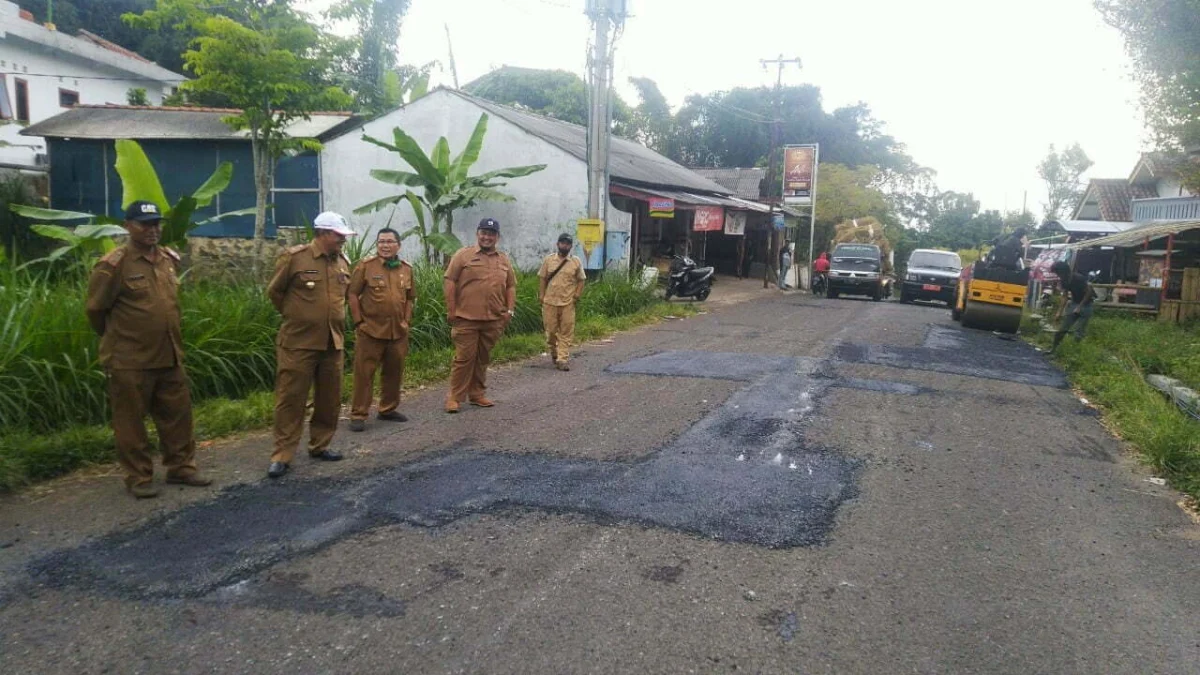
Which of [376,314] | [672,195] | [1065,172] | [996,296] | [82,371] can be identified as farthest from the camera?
[1065,172]

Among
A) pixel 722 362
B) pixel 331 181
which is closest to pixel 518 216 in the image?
pixel 331 181

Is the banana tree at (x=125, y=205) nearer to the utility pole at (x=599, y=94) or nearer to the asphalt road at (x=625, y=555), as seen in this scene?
the asphalt road at (x=625, y=555)

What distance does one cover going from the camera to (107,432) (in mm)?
6211

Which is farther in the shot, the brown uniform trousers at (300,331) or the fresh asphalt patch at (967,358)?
the fresh asphalt patch at (967,358)

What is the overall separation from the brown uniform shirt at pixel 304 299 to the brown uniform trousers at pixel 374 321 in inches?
42.0

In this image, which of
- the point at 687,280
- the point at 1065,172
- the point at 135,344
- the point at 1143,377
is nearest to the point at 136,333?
the point at 135,344

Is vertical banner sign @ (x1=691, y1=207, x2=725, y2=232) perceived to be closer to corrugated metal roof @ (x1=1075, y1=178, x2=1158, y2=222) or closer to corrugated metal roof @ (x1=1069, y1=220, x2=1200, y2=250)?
corrugated metal roof @ (x1=1069, y1=220, x2=1200, y2=250)

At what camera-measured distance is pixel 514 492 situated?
17.5 ft

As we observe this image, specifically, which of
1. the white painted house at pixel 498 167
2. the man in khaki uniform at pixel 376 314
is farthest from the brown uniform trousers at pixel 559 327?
the white painted house at pixel 498 167

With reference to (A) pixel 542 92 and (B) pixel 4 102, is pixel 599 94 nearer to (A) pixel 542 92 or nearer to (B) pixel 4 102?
(B) pixel 4 102

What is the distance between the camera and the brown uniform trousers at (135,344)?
5.06 m

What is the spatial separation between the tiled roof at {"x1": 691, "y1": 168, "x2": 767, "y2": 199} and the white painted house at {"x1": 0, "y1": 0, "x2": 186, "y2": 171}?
24653 mm

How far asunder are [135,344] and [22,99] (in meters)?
24.1

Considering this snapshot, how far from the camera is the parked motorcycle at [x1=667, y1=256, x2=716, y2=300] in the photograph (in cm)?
2027
